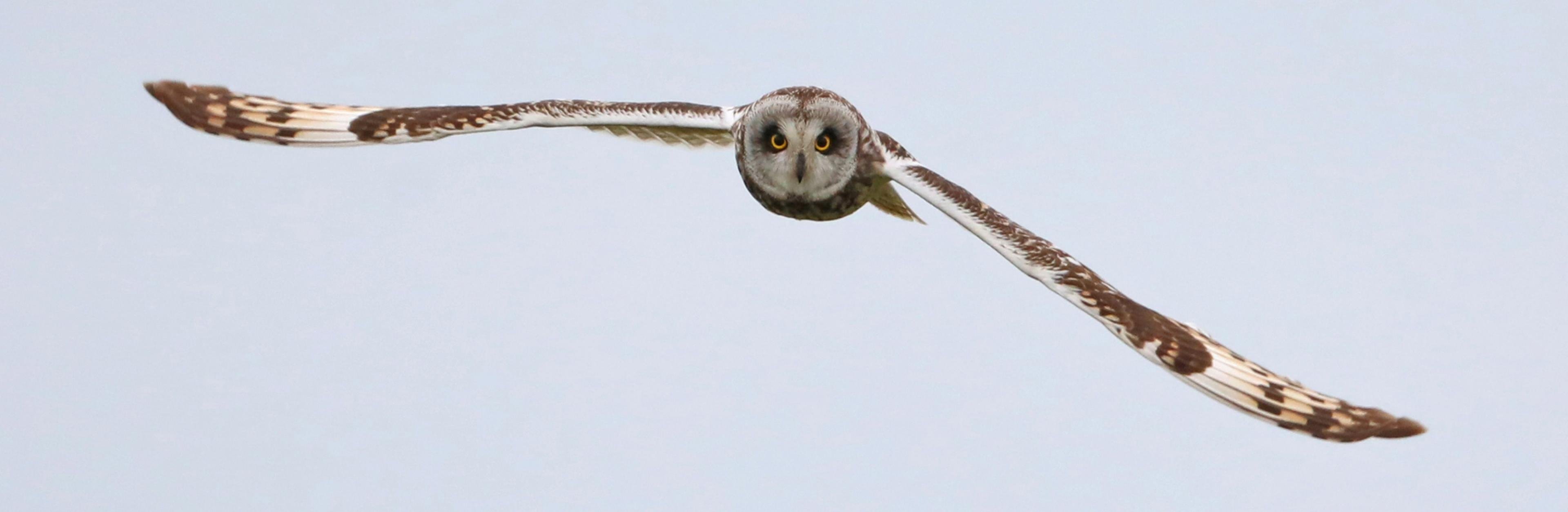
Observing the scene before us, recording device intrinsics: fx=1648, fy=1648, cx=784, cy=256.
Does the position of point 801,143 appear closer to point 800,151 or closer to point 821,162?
point 800,151

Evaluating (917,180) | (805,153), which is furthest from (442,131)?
(917,180)

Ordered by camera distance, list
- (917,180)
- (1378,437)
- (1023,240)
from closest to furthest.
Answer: (1378,437) → (1023,240) → (917,180)

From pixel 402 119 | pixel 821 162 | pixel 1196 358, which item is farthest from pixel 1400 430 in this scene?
pixel 402 119

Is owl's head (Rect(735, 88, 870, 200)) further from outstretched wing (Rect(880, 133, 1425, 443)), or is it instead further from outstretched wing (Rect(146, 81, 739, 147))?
outstretched wing (Rect(880, 133, 1425, 443))

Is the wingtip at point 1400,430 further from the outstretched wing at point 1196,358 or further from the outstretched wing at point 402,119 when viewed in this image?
the outstretched wing at point 402,119

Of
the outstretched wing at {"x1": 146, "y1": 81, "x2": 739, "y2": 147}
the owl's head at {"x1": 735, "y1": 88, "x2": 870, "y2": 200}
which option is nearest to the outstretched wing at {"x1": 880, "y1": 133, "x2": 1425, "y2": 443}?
the owl's head at {"x1": 735, "y1": 88, "x2": 870, "y2": 200}

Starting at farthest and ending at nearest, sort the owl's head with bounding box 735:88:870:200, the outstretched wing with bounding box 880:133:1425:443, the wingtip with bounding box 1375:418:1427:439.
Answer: the owl's head with bounding box 735:88:870:200 → the outstretched wing with bounding box 880:133:1425:443 → the wingtip with bounding box 1375:418:1427:439

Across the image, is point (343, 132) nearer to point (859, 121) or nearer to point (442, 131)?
point (442, 131)
